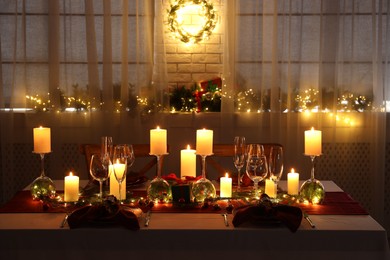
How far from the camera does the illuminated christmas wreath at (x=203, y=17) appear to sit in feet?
13.7

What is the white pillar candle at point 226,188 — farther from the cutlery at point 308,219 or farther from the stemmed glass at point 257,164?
the cutlery at point 308,219

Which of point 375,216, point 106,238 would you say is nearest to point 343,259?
point 106,238

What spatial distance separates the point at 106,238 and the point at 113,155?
0.40 meters

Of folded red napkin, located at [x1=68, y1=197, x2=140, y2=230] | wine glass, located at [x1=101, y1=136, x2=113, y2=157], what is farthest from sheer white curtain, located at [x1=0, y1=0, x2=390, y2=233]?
folded red napkin, located at [x1=68, y1=197, x2=140, y2=230]

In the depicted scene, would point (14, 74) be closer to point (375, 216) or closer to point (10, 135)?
point (10, 135)

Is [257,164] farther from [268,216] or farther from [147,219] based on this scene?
[147,219]

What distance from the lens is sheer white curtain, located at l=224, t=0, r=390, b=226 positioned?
4160 mm

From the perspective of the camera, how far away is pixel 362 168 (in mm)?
4246

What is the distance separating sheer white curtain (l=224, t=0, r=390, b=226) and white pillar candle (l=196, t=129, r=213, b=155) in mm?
1741

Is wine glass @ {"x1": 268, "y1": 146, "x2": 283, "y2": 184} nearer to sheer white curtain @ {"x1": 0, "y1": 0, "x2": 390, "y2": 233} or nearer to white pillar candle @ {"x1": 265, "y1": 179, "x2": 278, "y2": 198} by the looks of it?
white pillar candle @ {"x1": 265, "y1": 179, "x2": 278, "y2": 198}

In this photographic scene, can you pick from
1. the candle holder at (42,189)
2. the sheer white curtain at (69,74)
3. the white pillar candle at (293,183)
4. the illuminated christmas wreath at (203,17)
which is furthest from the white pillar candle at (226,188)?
the illuminated christmas wreath at (203,17)

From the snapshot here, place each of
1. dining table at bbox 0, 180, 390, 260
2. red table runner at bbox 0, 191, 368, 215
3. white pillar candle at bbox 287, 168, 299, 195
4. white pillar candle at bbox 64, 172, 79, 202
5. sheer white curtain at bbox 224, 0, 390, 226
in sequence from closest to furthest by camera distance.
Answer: dining table at bbox 0, 180, 390, 260
red table runner at bbox 0, 191, 368, 215
white pillar candle at bbox 64, 172, 79, 202
white pillar candle at bbox 287, 168, 299, 195
sheer white curtain at bbox 224, 0, 390, 226

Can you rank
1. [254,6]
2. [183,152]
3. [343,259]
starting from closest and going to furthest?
[343,259]
[183,152]
[254,6]

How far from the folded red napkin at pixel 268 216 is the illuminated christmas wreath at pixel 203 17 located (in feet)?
7.47
